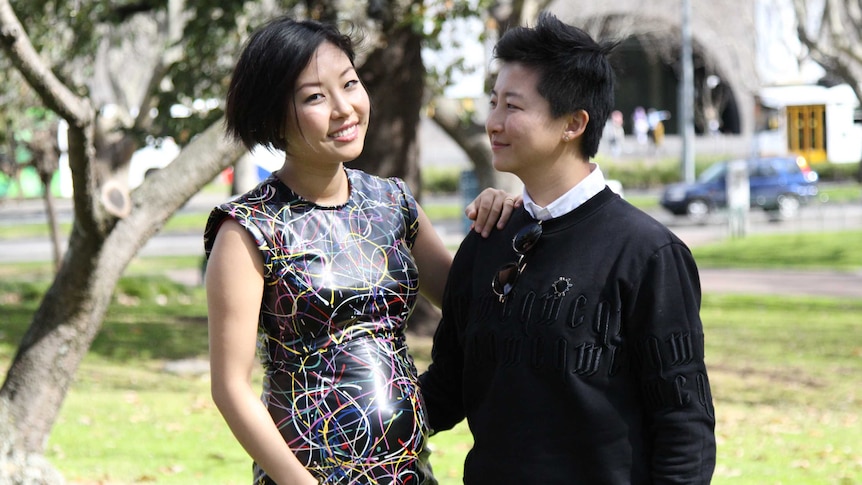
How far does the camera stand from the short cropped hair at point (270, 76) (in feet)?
7.82

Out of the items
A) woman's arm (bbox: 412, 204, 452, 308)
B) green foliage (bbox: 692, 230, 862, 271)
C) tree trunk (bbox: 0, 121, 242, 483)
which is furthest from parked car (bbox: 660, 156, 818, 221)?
woman's arm (bbox: 412, 204, 452, 308)

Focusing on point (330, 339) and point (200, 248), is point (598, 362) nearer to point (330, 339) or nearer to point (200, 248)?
point (330, 339)

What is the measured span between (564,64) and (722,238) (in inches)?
849

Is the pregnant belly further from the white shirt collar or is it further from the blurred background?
the blurred background

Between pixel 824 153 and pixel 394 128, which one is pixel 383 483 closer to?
pixel 394 128

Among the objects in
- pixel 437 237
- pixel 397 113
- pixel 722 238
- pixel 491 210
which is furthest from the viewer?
pixel 722 238

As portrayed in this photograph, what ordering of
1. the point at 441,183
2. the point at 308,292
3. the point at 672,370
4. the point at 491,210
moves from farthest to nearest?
the point at 441,183 < the point at 491,210 < the point at 308,292 < the point at 672,370

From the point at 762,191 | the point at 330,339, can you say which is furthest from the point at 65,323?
the point at 762,191

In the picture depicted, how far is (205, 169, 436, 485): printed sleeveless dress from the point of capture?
2359mm

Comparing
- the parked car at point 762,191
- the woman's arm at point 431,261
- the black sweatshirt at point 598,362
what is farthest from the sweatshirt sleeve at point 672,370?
the parked car at point 762,191

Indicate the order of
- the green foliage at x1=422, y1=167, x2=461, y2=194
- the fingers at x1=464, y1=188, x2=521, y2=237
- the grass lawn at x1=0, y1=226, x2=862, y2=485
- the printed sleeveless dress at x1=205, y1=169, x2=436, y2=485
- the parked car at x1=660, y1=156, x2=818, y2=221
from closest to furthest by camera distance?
1. the printed sleeveless dress at x1=205, y1=169, x2=436, y2=485
2. the fingers at x1=464, y1=188, x2=521, y2=237
3. the grass lawn at x1=0, y1=226, x2=862, y2=485
4. the parked car at x1=660, y1=156, x2=818, y2=221
5. the green foliage at x1=422, y1=167, x2=461, y2=194

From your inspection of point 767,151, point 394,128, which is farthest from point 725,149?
point 394,128

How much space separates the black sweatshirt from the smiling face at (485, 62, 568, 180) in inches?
5.7

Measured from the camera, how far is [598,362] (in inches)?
90.1
